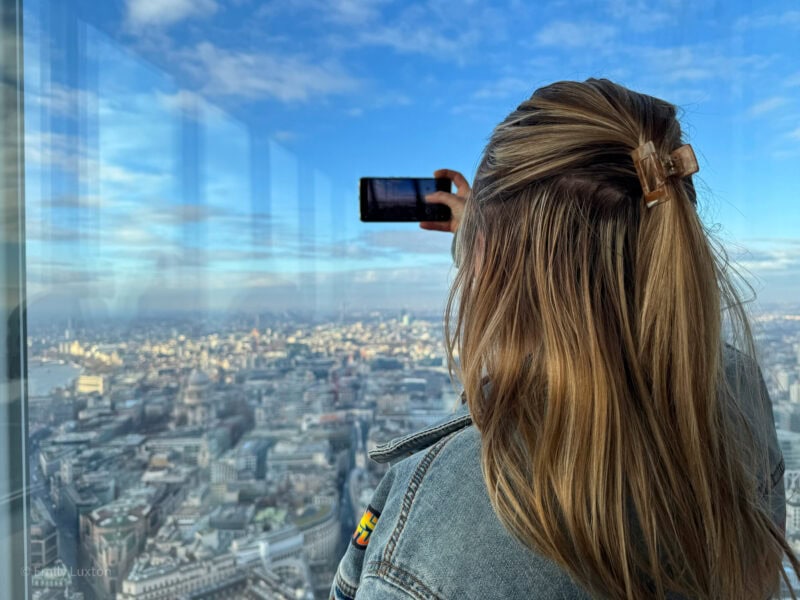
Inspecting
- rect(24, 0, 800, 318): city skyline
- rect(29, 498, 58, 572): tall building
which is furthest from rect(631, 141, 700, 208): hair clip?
rect(29, 498, 58, 572): tall building

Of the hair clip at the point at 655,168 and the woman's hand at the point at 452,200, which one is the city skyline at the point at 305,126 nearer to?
the woman's hand at the point at 452,200

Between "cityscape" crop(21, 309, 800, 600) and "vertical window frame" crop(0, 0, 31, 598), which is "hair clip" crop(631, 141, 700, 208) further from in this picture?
"vertical window frame" crop(0, 0, 31, 598)

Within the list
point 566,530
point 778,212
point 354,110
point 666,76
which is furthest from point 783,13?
point 566,530

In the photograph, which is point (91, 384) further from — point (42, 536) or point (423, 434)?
point (423, 434)

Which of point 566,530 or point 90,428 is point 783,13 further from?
point 90,428

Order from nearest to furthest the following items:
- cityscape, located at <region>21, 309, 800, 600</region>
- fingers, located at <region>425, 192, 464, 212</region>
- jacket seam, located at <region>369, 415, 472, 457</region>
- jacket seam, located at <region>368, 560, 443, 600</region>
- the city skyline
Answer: jacket seam, located at <region>368, 560, 443, 600</region>
jacket seam, located at <region>369, 415, 472, 457</region>
fingers, located at <region>425, 192, 464, 212</region>
the city skyline
cityscape, located at <region>21, 309, 800, 600</region>

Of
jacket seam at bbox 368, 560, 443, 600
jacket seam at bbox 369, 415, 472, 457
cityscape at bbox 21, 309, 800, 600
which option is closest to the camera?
jacket seam at bbox 368, 560, 443, 600
